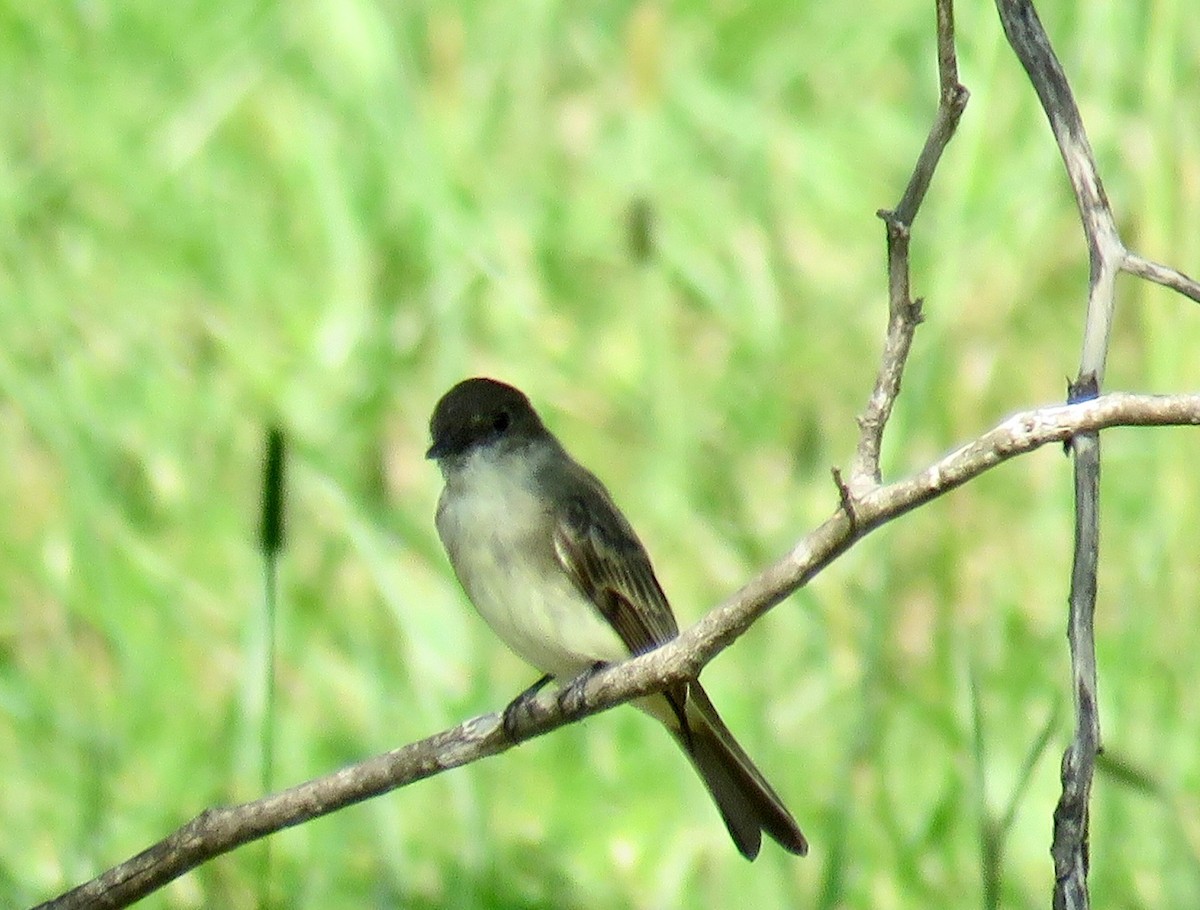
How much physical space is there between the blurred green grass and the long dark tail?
0.12 metres

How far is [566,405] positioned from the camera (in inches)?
212

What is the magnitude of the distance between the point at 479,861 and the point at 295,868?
71 cm

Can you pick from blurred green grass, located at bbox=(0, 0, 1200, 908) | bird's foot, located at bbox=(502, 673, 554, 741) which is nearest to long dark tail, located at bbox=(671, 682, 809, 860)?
blurred green grass, located at bbox=(0, 0, 1200, 908)

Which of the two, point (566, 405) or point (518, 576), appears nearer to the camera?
point (518, 576)

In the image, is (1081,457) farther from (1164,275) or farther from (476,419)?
(476,419)

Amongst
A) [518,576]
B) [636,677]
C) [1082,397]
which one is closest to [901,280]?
[1082,397]

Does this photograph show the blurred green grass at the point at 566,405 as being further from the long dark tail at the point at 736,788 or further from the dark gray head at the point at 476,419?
the dark gray head at the point at 476,419

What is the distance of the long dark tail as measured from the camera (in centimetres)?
327

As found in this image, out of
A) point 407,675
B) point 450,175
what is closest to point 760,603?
point 407,675

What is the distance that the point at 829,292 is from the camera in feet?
19.3

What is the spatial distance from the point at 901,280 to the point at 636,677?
59 cm

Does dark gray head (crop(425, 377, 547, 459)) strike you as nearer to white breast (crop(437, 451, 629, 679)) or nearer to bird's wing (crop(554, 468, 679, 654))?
white breast (crop(437, 451, 629, 679))

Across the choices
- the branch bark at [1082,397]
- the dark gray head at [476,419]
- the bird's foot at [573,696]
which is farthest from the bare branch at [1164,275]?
the dark gray head at [476,419]

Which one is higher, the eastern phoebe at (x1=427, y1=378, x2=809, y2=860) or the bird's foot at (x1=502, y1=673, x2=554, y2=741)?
the eastern phoebe at (x1=427, y1=378, x2=809, y2=860)
